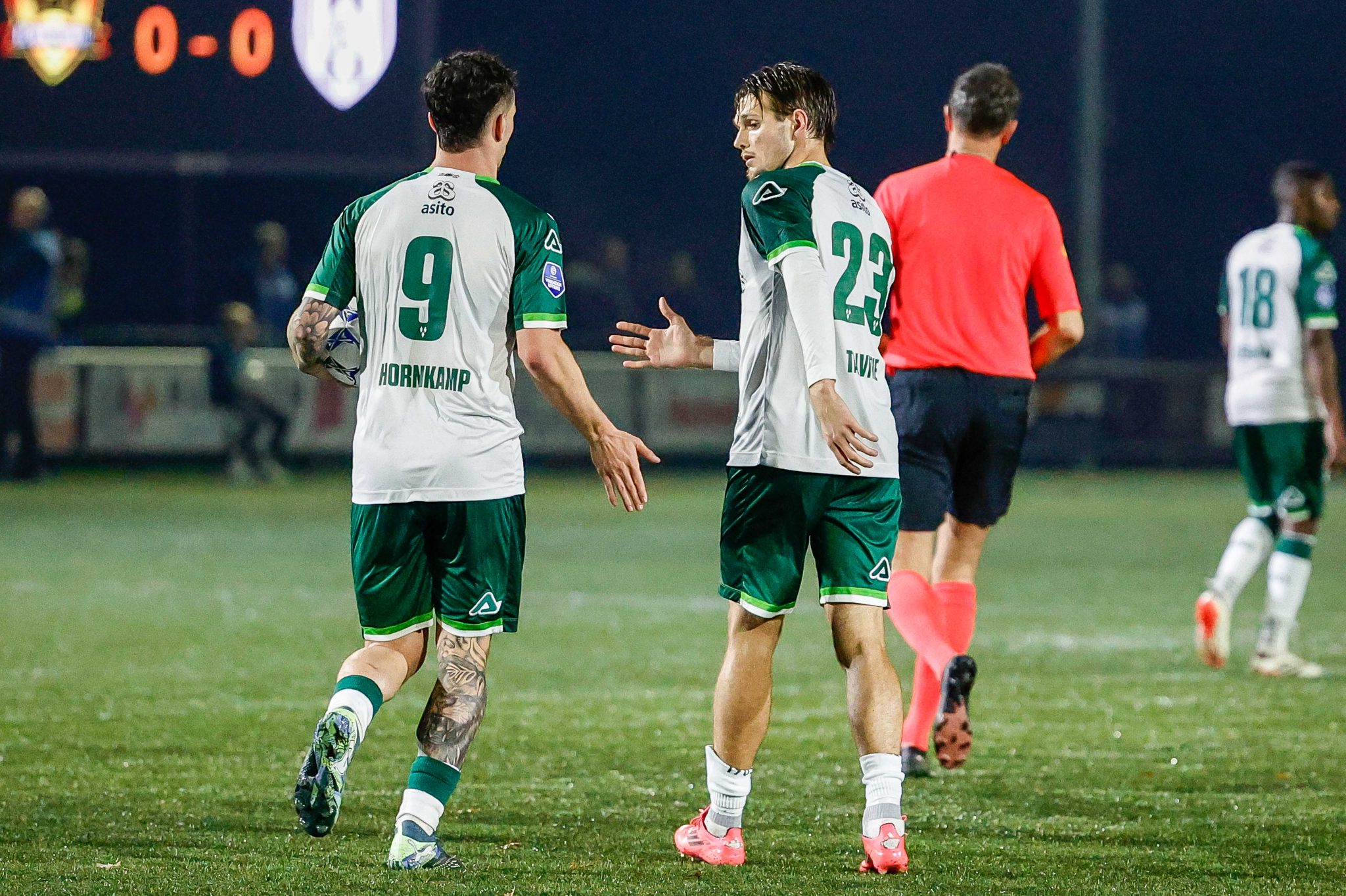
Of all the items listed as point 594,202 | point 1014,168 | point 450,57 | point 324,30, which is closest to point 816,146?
point 450,57

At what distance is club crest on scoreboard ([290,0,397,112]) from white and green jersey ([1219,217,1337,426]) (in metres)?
14.8

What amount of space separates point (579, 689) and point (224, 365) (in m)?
11.6

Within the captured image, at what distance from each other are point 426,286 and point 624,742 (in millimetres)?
2418

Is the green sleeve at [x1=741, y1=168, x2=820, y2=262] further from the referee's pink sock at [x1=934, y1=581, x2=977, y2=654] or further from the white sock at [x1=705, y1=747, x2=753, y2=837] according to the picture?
the referee's pink sock at [x1=934, y1=581, x2=977, y2=654]

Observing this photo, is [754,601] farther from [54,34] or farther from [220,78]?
[220,78]

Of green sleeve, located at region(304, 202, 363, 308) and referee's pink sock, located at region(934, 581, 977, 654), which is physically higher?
green sleeve, located at region(304, 202, 363, 308)

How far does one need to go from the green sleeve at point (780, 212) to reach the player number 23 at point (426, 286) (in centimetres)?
75

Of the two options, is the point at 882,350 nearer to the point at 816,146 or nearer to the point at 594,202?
the point at 816,146

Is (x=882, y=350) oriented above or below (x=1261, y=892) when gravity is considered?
above

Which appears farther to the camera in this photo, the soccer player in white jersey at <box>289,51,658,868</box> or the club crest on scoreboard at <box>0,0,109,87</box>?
the club crest on scoreboard at <box>0,0,109,87</box>

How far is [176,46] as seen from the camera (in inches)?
849

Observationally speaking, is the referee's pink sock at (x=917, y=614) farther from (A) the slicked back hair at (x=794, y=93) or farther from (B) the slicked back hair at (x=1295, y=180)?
(B) the slicked back hair at (x=1295, y=180)

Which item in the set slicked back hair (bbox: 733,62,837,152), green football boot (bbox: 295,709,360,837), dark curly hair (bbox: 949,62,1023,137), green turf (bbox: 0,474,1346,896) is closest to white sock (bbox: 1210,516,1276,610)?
green turf (bbox: 0,474,1346,896)

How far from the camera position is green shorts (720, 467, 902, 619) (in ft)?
16.3
